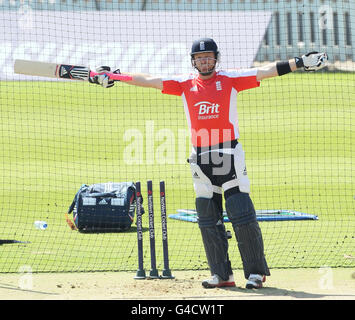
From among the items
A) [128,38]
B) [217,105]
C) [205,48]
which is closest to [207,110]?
[217,105]

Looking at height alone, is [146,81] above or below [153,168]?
above

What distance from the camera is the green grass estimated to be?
8.98 meters

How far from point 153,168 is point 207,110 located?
8.18 meters

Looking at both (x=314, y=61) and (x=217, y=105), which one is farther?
(x=217, y=105)

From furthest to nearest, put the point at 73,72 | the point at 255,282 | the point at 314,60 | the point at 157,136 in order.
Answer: the point at 157,136
the point at 73,72
the point at 255,282
the point at 314,60

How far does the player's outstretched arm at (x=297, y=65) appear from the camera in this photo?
6621mm

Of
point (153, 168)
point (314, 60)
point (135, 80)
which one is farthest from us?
point (153, 168)

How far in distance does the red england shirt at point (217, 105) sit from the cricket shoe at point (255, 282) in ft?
4.20

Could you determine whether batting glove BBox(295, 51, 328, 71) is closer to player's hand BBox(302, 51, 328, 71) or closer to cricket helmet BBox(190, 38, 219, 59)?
player's hand BBox(302, 51, 328, 71)

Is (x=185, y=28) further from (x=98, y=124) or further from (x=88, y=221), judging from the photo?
(x=88, y=221)

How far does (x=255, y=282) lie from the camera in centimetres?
689

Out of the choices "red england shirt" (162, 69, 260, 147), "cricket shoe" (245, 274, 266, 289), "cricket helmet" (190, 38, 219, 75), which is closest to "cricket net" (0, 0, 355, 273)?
"cricket shoe" (245, 274, 266, 289)

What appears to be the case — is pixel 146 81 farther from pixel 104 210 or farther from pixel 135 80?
pixel 104 210

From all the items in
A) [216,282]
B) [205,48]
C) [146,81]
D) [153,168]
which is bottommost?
[216,282]
